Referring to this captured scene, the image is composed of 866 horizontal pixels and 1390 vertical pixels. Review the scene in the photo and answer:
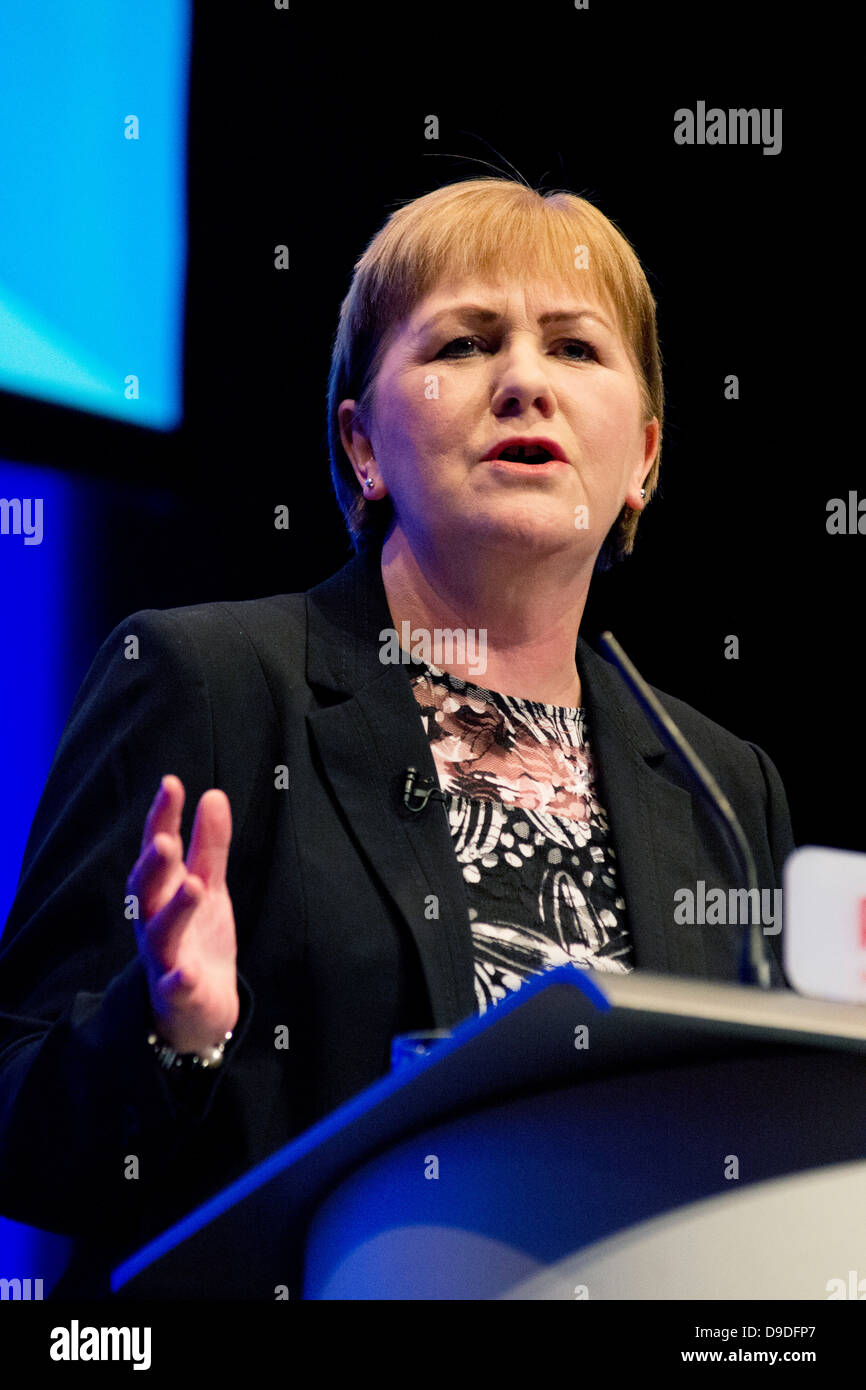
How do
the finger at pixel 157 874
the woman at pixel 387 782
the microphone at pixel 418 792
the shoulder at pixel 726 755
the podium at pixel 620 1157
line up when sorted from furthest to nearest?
the shoulder at pixel 726 755 → the microphone at pixel 418 792 → the woman at pixel 387 782 → the finger at pixel 157 874 → the podium at pixel 620 1157

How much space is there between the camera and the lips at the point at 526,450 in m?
1.84

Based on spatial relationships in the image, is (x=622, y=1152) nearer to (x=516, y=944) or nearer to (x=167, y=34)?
(x=516, y=944)

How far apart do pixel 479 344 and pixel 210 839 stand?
1.06 m

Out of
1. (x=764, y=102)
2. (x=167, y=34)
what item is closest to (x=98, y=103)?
(x=167, y=34)

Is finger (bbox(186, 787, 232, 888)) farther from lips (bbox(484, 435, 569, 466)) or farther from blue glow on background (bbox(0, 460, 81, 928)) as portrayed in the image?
blue glow on background (bbox(0, 460, 81, 928))

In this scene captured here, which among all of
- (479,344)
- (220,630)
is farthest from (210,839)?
(479,344)

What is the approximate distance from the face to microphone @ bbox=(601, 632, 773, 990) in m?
→ 0.50

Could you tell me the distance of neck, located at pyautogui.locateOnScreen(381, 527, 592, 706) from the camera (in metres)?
1.91

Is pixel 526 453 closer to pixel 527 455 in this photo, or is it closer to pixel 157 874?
pixel 527 455

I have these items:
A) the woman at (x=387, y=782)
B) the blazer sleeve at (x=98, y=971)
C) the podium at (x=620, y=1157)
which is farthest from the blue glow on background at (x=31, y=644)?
the podium at (x=620, y=1157)

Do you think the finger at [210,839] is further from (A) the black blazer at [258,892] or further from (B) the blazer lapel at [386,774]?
(B) the blazer lapel at [386,774]

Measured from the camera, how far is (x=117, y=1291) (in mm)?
1083

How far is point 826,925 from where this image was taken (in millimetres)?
947
